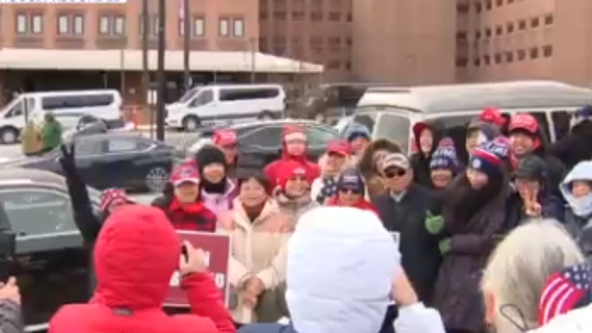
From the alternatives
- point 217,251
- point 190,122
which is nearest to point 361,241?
point 217,251

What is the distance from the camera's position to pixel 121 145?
2636 centimetres

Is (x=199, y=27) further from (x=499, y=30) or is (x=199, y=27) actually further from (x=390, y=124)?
(x=390, y=124)

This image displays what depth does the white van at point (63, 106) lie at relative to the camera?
52.1m

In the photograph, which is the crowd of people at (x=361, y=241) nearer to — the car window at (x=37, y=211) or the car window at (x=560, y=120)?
the car window at (x=37, y=211)

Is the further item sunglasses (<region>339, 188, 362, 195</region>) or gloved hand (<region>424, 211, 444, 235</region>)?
sunglasses (<region>339, 188, 362, 195</region>)

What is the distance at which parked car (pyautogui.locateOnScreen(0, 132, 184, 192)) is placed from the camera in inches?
1011

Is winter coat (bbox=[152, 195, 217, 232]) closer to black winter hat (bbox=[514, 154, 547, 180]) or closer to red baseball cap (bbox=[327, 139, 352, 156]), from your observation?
black winter hat (bbox=[514, 154, 547, 180])

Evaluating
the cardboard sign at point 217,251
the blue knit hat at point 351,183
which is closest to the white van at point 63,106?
the blue knit hat at point 351,183

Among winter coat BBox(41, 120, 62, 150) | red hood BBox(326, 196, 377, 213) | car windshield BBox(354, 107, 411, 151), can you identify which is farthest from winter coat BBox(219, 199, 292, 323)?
winter coat BBox(41, 120, 62, 150)

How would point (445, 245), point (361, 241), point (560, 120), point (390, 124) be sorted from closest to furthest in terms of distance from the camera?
point (361, 241) < point (445, 245) < point (560, 120) < point (390, 124)

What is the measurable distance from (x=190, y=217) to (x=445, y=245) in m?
1.67

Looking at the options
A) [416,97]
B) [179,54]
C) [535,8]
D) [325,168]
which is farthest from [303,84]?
[325,168]

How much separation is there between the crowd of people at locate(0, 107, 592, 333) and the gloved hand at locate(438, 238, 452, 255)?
11mm

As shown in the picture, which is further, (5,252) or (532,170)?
(5,252)
